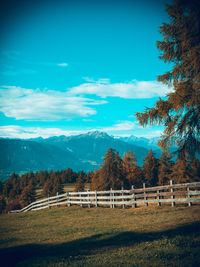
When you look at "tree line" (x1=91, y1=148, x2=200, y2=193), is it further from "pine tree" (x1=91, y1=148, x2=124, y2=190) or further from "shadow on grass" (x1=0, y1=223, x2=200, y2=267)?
"shadow on grass" (x1=0, y1=223, x2=200, y2=267)

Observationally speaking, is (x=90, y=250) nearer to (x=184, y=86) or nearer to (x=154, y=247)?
(x=154, y=247)

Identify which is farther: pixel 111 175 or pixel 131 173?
pixel 131 173

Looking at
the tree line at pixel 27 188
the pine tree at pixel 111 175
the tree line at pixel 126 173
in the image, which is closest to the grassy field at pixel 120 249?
the tree line at pixel 126 173

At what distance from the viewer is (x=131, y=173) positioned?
43.9 meters

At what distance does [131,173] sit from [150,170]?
7132 mm

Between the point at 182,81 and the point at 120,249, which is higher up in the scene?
the point at 182,81

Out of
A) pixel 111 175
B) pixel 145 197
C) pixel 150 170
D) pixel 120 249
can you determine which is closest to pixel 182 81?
pixel 120 249

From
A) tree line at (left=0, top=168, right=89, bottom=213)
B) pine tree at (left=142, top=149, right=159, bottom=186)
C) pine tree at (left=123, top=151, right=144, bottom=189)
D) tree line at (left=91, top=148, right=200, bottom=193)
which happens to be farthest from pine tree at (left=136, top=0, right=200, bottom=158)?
tree line at (left=0, top=168, right=89, bottom=213)

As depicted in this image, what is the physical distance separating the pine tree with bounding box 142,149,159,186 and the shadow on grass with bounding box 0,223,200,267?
133 feet

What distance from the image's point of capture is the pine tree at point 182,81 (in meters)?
8.34

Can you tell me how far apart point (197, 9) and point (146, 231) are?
403 inches

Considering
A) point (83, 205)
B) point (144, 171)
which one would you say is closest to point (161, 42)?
point (83, 205)

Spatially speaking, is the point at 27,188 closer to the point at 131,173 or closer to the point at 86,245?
the point at 131,173

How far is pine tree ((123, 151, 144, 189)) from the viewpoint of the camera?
4331cm
